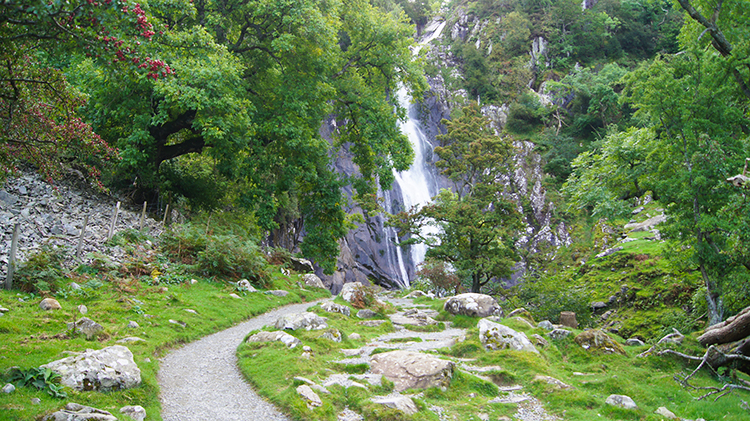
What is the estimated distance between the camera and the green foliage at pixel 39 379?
5449 mm

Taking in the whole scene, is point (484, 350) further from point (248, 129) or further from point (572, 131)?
point (572, 131)

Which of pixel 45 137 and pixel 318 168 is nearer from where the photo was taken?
pixel 45 137

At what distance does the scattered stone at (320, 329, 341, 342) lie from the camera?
10453 millimetres

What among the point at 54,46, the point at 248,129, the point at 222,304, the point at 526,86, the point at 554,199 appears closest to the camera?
the point at 54,46

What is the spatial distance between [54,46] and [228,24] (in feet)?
41.0

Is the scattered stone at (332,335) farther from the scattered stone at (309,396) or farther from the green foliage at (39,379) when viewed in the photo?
the green foliage at (39,379)

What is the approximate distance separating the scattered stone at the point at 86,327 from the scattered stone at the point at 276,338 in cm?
296

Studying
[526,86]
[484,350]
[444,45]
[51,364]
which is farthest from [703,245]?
[444,45]

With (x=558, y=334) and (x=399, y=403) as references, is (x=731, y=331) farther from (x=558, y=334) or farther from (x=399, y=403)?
(x=399, y=403)

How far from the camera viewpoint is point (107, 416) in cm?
498

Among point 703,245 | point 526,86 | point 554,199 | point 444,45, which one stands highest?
point 444,45

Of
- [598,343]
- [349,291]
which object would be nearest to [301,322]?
[349,291]

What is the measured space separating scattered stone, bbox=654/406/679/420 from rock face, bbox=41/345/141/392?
8.30 metres

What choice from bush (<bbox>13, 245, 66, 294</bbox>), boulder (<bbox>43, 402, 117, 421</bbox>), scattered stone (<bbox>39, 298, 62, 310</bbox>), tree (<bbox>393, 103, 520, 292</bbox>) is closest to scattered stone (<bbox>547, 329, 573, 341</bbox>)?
tree (<bbox>393, 103, 520, 292</bbox>)
